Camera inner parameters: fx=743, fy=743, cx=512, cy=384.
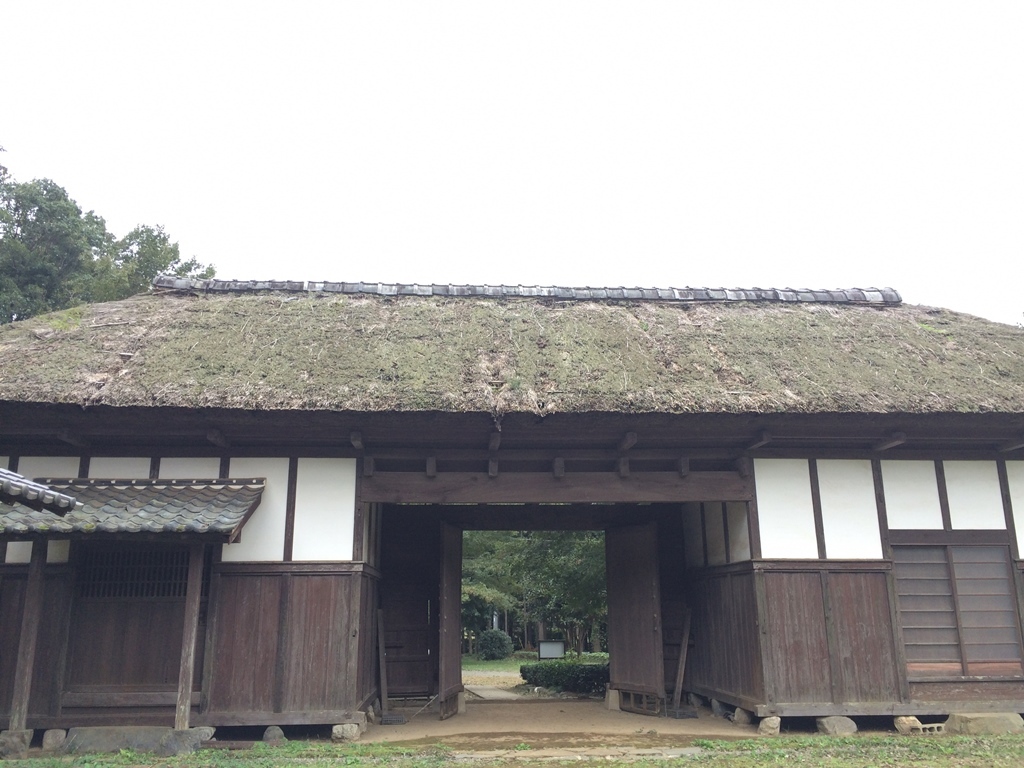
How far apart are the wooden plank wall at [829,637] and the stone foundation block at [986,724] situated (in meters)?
0.62

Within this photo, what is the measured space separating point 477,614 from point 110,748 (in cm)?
1898

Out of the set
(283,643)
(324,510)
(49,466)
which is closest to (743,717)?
(283,643)

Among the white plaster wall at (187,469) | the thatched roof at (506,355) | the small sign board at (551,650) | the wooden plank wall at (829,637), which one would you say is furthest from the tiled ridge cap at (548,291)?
the small sign board at (551,650)

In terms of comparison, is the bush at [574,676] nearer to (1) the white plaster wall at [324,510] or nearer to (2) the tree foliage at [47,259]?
(1) the white plaster wall at [324,510]

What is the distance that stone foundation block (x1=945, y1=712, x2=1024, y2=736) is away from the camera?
8.25m

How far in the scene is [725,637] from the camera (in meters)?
9.77

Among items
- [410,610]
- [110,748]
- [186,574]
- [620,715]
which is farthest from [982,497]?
[110,748]

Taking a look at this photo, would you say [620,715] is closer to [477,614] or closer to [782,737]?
[782,737]

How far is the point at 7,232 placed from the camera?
21.9 metres

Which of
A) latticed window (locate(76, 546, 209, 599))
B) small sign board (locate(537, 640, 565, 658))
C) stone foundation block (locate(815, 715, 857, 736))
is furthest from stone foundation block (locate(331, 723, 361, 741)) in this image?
small sign board (locate(537, 640, 565, 658))

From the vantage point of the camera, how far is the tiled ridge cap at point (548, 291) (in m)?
11.2

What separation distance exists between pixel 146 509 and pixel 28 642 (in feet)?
5.67

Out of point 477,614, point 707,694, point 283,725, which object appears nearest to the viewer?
point 283,725

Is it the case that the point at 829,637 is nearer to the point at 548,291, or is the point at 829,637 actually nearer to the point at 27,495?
the point at 548,291
